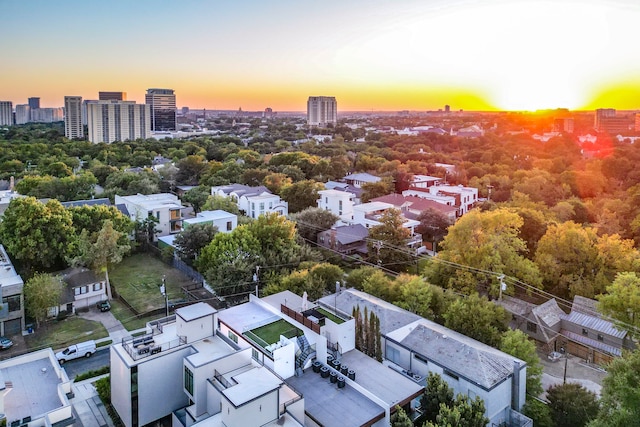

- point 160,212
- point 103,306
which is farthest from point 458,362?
point 160,212

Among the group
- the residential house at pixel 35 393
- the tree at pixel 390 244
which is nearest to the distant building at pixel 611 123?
the tree at pixel 390 244

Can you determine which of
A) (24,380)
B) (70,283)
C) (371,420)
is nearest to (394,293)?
(371,420)

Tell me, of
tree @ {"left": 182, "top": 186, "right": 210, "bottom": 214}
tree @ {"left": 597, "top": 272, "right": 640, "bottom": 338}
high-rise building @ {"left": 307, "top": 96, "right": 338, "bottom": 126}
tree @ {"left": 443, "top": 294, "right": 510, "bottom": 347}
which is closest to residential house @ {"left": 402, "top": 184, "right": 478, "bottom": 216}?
tree @ {"left": 182, "top": 186, "right": 210, "bottom": 214}

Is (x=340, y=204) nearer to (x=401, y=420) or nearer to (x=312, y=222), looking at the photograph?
(x=312, y=222)

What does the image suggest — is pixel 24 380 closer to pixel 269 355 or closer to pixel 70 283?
pixel 269 355

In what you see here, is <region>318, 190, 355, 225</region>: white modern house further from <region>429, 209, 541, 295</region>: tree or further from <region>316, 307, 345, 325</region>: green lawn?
<region>316, 307, 345, 325</region>: green lawn

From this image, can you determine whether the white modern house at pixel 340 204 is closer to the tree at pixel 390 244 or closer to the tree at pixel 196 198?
the tree at pixel 390 244
